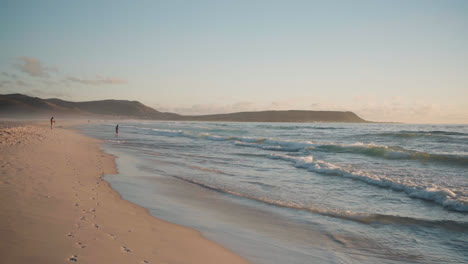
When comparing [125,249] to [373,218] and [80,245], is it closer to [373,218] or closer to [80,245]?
[80,245]

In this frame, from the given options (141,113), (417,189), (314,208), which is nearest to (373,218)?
(314,208)

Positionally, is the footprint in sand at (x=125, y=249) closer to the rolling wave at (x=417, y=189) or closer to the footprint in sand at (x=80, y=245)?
the footprint in sand at (x=80, y=245)

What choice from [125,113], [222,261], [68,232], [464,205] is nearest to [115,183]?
[68,232]

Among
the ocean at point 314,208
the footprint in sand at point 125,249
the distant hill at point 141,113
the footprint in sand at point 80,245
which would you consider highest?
the distant hill at point 141,113

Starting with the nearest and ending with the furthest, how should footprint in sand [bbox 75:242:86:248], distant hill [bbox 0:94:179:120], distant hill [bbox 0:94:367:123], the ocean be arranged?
footprint in sand [bbox 75:242:86:248] → the ocean → distant hill [bbox 0:94:367:123] → distant hill [bbox 0:94:179:120]

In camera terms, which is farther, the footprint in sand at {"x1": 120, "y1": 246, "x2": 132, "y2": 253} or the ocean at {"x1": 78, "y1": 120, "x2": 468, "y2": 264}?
the ocean at {"x1": 78, "y1": 120, "x2": 468, "y2": 264}

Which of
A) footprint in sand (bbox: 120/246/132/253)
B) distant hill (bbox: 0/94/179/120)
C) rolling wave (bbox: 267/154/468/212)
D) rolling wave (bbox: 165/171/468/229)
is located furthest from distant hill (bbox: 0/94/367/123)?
footprint in sand (bbox: 120/246/132/253)

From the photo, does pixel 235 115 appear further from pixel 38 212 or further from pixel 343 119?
pixel 38 212

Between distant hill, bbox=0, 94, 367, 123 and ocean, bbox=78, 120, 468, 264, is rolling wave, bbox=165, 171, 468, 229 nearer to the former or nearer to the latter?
ocean, bbox=78, 120, 468, 264

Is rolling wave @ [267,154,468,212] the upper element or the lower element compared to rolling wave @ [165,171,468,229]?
upper

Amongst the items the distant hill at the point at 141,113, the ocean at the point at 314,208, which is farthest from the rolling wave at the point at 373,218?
the distant hill at the point at 141,113

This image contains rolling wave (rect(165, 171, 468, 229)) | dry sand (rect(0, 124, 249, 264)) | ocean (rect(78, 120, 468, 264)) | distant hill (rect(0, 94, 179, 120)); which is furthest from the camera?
distant hill (rect(0, 94, 179, 120))

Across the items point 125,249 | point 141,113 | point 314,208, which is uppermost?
point 141,113

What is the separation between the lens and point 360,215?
5.89m
